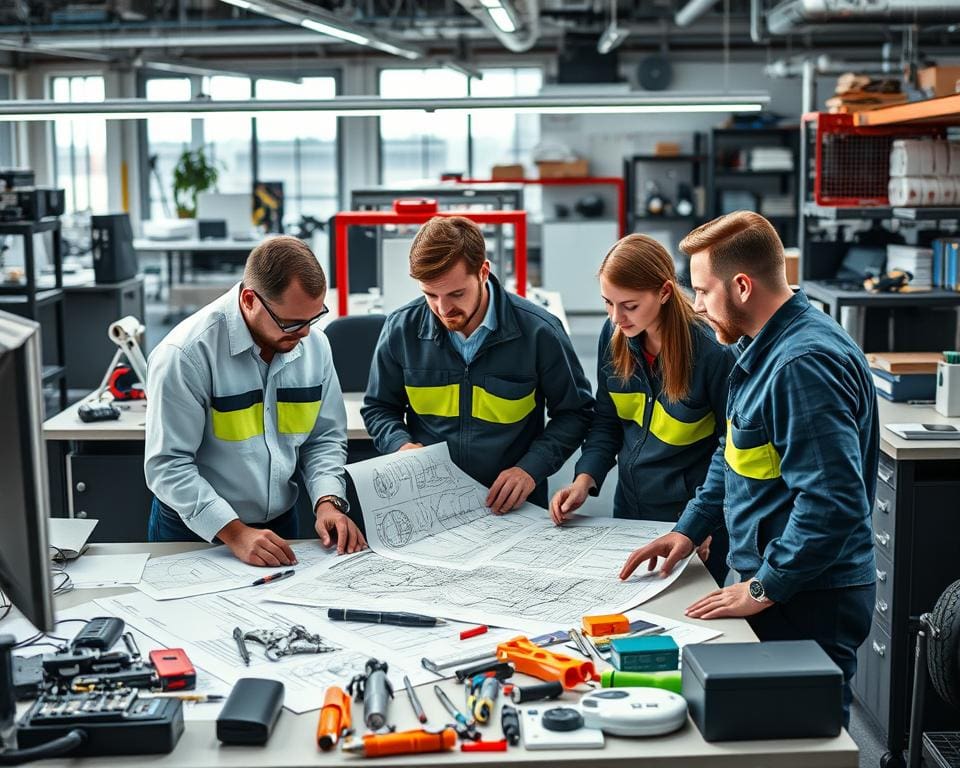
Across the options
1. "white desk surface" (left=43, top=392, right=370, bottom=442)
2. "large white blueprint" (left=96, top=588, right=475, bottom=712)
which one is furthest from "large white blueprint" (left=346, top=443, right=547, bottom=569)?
"white desk surface" (left=43, top=392, right=370, bottom=442)

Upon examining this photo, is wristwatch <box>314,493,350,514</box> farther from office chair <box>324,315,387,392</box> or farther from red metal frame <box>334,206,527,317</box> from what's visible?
red metal frame <box>334,206,527,317</box>

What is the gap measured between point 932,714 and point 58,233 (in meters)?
5.64

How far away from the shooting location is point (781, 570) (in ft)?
5.70

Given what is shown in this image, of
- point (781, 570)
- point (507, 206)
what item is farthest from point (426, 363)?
point (507, 206)

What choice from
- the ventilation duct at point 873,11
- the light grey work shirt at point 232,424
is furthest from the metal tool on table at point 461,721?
the ventilation duct at point 873,11

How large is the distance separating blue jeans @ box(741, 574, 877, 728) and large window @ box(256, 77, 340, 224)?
440 inches

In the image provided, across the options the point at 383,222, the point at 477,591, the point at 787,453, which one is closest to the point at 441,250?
the point at 477,591

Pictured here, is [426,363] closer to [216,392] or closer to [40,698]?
[216,392]

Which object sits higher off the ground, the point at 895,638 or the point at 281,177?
the point at 281,177

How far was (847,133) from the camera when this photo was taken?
13.8ft

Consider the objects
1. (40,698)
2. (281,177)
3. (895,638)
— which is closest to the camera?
(40,698)

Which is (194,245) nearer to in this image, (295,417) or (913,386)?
(913,386)

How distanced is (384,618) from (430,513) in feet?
1.61

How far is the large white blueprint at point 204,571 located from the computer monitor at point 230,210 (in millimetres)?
8483
